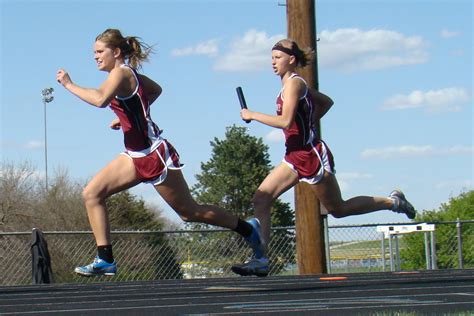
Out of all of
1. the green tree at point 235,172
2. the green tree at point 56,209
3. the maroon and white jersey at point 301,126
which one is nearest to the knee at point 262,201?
the maroon and white jersey at point 301,126

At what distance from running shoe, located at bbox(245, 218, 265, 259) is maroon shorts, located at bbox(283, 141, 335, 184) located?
0.62 meters

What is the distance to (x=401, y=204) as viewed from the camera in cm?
1097

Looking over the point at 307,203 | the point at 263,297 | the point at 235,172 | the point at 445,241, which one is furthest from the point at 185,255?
the point at 235,172

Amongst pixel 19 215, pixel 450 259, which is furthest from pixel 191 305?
pixel 19 215

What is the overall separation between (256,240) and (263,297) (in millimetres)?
2597

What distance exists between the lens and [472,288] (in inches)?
317

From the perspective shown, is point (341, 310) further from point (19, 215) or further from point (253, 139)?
point (253, 139)

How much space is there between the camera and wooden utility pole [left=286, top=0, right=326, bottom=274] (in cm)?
1325

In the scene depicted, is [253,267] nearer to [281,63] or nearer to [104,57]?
[281,63]

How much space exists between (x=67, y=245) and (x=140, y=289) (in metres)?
8.05

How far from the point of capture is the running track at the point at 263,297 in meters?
6.50

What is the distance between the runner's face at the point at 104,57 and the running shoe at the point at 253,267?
7.15ft

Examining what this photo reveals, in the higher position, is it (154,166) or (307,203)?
(307,203)

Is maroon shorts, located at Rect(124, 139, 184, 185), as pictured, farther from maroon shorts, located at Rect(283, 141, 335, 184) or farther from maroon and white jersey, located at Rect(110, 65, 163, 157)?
maroon shorts, located at Rect(283, 141, 335, 184)
